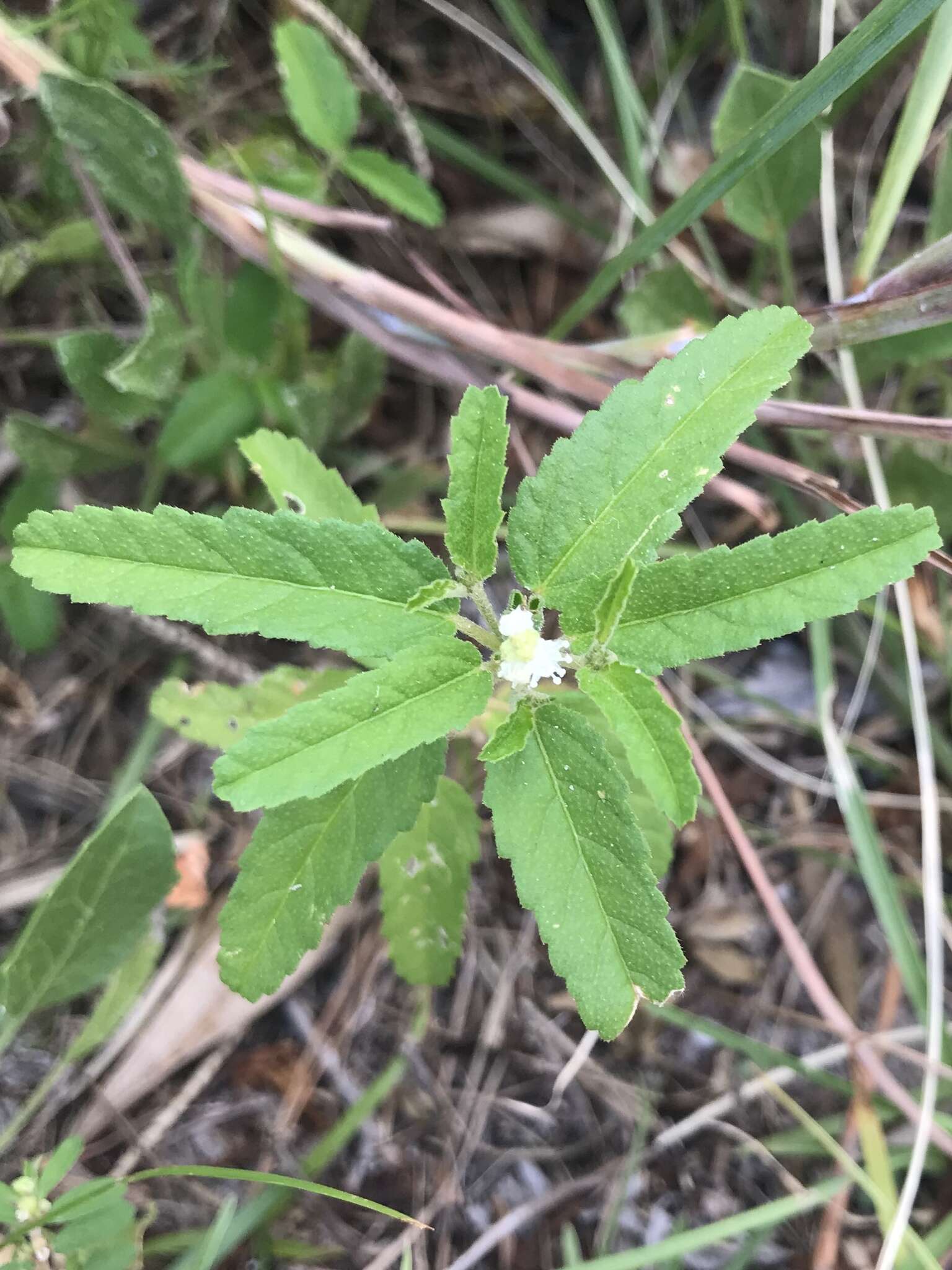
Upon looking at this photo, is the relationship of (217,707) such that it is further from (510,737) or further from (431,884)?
(510,737)

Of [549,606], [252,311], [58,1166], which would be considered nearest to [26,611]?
[252,311]

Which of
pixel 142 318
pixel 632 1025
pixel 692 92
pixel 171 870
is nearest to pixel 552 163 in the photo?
pixel 692 92

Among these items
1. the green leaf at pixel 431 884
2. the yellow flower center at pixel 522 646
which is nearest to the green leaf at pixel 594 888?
the yellow flower center at pixel 522 646

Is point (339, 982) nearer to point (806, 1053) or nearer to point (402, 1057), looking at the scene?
point (402, 1057)

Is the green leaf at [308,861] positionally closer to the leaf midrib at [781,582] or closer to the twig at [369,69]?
the leaf midrib at [781,582]

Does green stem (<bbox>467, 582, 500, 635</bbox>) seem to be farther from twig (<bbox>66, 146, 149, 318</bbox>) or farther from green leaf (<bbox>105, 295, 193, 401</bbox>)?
twig (<bbox>66, 146, 149, 318</bbox>)

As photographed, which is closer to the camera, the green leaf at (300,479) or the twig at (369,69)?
the green leaf at (300,479)
